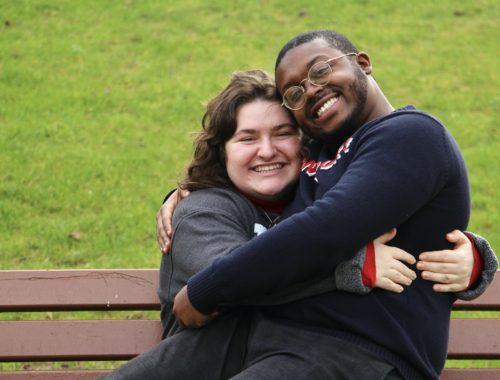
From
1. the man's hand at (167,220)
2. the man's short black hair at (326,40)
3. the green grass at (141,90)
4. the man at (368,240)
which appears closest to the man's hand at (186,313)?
the man at (368,240)

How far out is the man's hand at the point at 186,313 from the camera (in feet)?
9.57

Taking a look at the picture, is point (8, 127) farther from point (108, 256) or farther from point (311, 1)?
point (311, 1)

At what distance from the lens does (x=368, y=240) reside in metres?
2.71

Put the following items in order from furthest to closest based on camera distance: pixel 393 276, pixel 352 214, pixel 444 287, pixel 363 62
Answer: pixel 363 62
pixel 444 287
pixel 393 276
pixel 352 214

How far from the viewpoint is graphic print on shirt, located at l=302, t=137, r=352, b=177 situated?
2.98 m

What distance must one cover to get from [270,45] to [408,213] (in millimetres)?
7026

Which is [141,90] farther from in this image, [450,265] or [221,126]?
[450,265]

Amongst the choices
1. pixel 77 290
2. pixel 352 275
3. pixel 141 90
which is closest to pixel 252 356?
pixel 352 275

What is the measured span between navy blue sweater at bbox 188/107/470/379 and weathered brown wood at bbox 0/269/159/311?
82cm

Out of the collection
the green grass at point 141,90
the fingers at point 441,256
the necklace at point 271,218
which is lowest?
the green grass at point 141,90

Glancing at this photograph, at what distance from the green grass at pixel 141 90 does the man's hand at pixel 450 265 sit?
2.32 m

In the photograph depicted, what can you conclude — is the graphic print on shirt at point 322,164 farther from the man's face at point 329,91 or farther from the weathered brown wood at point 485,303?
the weathered brown wood at point 485,303

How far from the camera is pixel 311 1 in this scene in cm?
1065

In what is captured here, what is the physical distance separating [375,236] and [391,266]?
12 centimetres
